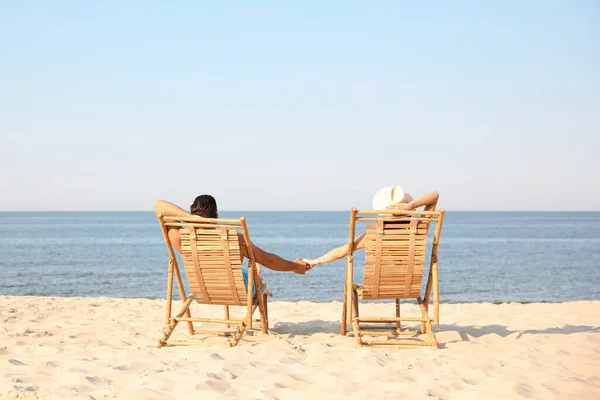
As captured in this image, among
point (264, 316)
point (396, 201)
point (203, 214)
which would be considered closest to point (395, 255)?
point (396, 201)

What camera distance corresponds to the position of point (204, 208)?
5.32m

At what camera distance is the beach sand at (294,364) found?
3.60 m

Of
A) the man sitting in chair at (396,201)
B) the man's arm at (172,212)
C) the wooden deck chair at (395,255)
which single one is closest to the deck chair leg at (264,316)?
the man sitting in chair at (396,201)

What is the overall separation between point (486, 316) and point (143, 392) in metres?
5.30

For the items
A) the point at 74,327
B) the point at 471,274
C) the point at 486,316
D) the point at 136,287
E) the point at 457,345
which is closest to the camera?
the point at 457,345

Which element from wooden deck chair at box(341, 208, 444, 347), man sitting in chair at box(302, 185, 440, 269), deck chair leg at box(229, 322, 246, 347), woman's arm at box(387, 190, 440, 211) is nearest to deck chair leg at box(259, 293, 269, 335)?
deck chair leg at box(229, 322, 246, 347)

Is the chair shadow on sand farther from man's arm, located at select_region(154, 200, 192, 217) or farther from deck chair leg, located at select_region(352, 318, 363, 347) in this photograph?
man's arm, located at select_region(154, 200, 192, 217)

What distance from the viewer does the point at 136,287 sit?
59.6 feet

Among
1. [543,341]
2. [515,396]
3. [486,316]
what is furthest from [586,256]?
[515,396]

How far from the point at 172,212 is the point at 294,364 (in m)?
1.66

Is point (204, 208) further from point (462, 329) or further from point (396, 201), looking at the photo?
point (462, 329)

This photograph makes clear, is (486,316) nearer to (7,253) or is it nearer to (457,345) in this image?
(457,345)

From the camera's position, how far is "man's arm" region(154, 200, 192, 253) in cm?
516

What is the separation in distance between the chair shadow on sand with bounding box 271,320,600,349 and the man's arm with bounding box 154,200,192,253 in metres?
1.45
